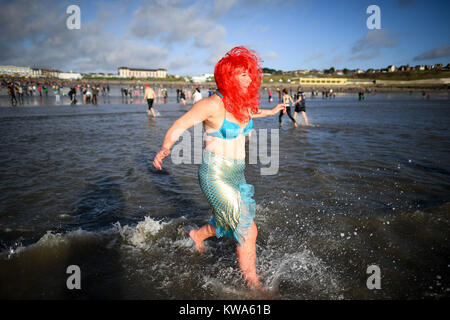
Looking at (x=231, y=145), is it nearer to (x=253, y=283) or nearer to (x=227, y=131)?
(x=227, y=131)

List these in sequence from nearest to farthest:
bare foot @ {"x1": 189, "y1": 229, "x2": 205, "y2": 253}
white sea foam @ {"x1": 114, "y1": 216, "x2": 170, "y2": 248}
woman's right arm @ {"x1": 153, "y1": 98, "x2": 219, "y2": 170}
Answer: woman's right arm @ {"x1": 153, "y1": 98, "x2": 219, "y2": 170} → bare foot @ {"x1": 189, "y1": 229, "x2": 205, "y2": 253} → white sea foam @ {"x1": 114, "y1": 216, "x2": 170, "y2": 248}

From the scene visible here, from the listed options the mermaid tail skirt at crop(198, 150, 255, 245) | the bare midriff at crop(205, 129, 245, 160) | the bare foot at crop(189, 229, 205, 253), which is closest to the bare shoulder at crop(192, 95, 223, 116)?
the bare midriff at crop(205, 129, 245, 160)

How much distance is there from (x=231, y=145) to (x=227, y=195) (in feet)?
1.65

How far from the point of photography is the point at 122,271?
109 inches

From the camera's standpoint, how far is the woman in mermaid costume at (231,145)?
2.34 metres

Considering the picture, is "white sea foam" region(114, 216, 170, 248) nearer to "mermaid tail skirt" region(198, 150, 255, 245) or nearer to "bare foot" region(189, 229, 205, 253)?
"bare foot" region(189, 229, 205, 253)

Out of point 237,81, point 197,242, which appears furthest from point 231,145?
point 197,242

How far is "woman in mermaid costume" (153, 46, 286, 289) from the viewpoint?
2336mm

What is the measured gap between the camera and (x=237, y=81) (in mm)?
2348

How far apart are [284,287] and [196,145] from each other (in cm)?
750

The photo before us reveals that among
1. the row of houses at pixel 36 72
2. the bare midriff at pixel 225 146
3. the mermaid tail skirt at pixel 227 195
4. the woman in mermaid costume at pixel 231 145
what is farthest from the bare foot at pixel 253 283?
the row of houses at pixel 36 72

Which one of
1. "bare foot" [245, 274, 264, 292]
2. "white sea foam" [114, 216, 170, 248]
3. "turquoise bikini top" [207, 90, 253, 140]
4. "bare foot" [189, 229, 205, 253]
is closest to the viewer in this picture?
"turquoise bikini top" [207, 90, 253, 140]

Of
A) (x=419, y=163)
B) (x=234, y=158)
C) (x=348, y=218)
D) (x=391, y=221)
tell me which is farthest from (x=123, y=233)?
(x=419, y=163)
